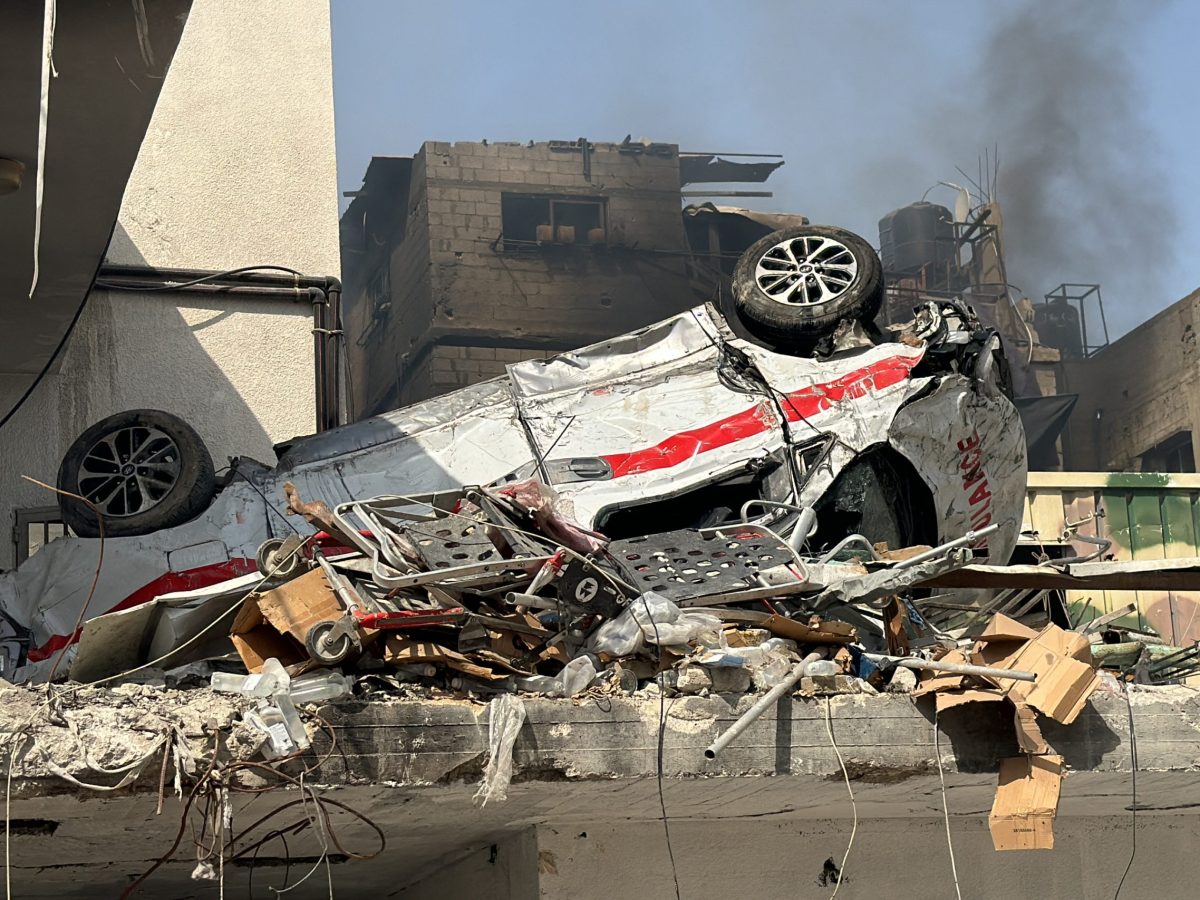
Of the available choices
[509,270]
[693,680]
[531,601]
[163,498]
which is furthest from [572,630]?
[509,270]

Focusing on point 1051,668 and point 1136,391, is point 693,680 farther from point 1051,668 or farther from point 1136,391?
point 1136,391

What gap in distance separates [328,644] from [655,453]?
3.77 meters

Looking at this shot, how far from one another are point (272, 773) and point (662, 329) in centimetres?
513

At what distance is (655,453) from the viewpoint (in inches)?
328

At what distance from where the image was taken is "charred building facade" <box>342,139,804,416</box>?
28641 millimetres

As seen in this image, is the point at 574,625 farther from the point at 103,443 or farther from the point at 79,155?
the point at 103,443

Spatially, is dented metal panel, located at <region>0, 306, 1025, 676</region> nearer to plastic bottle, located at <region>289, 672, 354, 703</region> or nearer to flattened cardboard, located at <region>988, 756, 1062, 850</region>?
flattened cardboard, located at <region>988, 756, 1062, 850</region>

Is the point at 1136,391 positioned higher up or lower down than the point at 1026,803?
higher up

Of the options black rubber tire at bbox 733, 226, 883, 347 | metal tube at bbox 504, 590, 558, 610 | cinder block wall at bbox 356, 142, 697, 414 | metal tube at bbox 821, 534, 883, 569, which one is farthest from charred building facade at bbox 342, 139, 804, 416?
metal tube at bbox 504, 590, 558, 610

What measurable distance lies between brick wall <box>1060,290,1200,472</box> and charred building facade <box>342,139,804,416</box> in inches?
282

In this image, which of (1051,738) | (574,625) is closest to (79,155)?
(574,625)

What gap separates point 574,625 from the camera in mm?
5281

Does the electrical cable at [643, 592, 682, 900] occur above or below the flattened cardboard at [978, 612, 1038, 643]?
below

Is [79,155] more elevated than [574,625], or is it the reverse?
[79,155]
